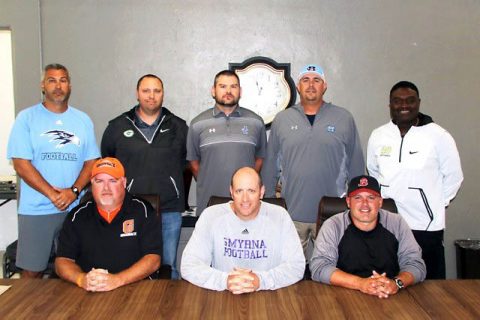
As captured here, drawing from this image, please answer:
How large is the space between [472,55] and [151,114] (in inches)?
109

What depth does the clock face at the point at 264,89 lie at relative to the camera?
4.37 metres

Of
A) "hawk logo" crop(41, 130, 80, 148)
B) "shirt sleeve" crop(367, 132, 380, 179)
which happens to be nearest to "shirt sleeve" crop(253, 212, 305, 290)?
"shirt sleeve" crop(367, 132, 380, 179)

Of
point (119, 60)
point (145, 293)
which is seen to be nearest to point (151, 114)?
point (119, 60)

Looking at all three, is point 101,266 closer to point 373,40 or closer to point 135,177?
point 135,177

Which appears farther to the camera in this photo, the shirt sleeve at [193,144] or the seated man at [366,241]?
the shirt sleeve at [193,144]

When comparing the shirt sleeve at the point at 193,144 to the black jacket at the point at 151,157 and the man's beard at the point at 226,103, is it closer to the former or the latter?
the black jacket at the point at 151,157

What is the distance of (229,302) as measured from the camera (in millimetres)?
2088

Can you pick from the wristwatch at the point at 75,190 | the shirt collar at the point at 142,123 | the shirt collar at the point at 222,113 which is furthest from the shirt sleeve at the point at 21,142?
the shirt collar at the point at 222,113

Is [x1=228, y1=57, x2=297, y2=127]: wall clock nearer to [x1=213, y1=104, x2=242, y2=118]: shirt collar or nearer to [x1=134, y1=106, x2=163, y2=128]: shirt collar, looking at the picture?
[x1=213, y1=104, x2=242, y2=118]: shirt collar

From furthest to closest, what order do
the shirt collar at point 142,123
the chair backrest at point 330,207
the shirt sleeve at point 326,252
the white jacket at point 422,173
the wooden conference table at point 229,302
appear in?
the shirt collar at point 142,123 → the white jacket at point 422,173 → the chair backrest at point 330,207 → the shirt sleeve at point 326,252 → the wooden conference table at point 229,302

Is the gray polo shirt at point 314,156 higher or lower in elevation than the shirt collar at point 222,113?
lower

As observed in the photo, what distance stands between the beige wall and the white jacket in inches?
48.1

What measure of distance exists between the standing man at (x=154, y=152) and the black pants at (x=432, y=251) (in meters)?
1.58

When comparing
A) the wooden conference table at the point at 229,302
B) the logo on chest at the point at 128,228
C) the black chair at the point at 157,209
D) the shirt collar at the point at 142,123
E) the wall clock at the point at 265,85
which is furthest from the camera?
the wall clock at the point at 265,85
